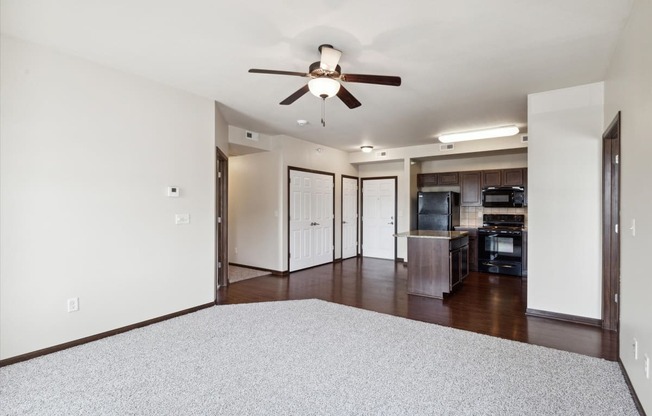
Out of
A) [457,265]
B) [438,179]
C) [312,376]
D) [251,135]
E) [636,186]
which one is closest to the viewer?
[636,186]

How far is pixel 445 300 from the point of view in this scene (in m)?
4.27

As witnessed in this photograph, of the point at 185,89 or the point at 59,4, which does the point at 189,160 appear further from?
the point at 59,4

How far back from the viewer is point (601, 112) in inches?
130

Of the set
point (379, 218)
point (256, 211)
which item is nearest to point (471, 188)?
point (379, 218)

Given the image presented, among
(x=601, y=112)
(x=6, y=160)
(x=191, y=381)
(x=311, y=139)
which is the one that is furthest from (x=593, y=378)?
(x=311, y=139)

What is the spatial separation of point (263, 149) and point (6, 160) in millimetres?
3673

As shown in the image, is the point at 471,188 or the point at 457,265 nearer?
the point at 457,265

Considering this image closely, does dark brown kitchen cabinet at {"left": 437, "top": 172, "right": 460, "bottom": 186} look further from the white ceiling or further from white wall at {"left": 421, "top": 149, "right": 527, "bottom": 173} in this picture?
the white ceiling

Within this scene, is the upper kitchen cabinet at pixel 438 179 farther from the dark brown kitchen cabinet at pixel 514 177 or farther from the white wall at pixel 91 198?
the white wall at pixel 91 198

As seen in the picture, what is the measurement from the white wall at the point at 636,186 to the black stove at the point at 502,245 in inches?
136

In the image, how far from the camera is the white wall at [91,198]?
256cm

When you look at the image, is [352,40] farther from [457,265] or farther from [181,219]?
[457,265]

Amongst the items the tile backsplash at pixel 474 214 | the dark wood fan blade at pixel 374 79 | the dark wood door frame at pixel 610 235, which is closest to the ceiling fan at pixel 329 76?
the dark wood fan blade at pixel 374 79

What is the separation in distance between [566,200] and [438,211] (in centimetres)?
305
